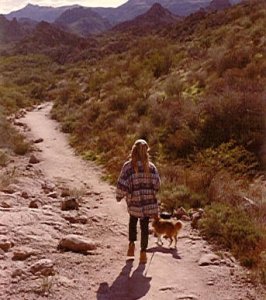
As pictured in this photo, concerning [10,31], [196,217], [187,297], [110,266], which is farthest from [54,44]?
[187,297]

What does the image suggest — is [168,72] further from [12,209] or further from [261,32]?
[12,209]

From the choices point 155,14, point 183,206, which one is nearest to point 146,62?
point 183,206

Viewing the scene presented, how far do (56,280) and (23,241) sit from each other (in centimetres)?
122

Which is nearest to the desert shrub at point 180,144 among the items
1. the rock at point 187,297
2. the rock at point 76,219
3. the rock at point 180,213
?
the rock at point 180,213

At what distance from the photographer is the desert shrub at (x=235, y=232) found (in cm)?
694

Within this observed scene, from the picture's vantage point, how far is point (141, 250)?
689 centimetres

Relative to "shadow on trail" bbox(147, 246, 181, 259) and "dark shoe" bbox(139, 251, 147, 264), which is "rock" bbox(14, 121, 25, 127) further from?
"dark shoe" bbox(139, 251, 147, 264)

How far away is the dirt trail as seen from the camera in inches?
235

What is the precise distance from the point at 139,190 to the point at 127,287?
4.30ft

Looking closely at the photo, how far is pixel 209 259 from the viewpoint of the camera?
7.03 m

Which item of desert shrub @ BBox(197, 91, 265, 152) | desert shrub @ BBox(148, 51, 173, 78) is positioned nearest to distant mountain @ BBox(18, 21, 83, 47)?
desert shrub @ BBox(148, 51, 173, 78)

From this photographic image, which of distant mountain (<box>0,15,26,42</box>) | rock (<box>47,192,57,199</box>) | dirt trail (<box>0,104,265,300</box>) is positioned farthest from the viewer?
distant mountain (<box>0,15,26,42</box>)

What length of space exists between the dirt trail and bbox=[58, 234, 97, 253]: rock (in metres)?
0.12

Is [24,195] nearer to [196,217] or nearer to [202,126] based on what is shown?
[196,217]
